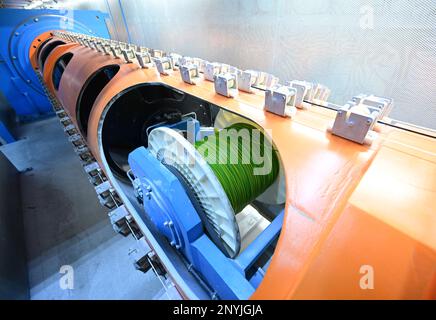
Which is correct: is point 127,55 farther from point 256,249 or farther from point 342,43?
point 342,43

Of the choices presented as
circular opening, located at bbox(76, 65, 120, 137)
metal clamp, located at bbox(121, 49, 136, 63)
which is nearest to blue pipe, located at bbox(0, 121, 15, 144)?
circular opening, located at bbox(76, 65, 120, 137)

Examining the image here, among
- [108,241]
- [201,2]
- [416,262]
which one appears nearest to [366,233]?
[416,262]

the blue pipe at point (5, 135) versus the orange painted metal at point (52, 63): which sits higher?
the orange painted metal at point (52, 63)

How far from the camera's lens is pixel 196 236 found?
0.62 metres

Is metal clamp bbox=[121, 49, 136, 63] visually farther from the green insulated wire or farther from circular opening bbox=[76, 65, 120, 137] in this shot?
the green insulated wire

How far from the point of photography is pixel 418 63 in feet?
3.42

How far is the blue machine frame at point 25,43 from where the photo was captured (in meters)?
2.56

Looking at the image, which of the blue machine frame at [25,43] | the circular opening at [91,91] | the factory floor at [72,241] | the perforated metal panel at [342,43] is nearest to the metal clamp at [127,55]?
the circular opening at [91,91]

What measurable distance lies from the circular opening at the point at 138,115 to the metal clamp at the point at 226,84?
0.58 m

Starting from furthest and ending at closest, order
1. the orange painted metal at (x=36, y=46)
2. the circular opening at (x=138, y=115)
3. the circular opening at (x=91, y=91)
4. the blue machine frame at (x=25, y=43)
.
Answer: the orange painted metal at (x=36, y=46) < the blue machine frame at (x=25, y=43) < the circular opening at (x=91, y=91) < the circular opening at (x=138, y=115)

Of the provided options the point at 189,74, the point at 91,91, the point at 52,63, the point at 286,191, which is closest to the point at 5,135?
the point at 52,63

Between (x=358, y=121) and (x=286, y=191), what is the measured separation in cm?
22

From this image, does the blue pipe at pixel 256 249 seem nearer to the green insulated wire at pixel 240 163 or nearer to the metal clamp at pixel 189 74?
the green insulated wire at pixel 240 163
